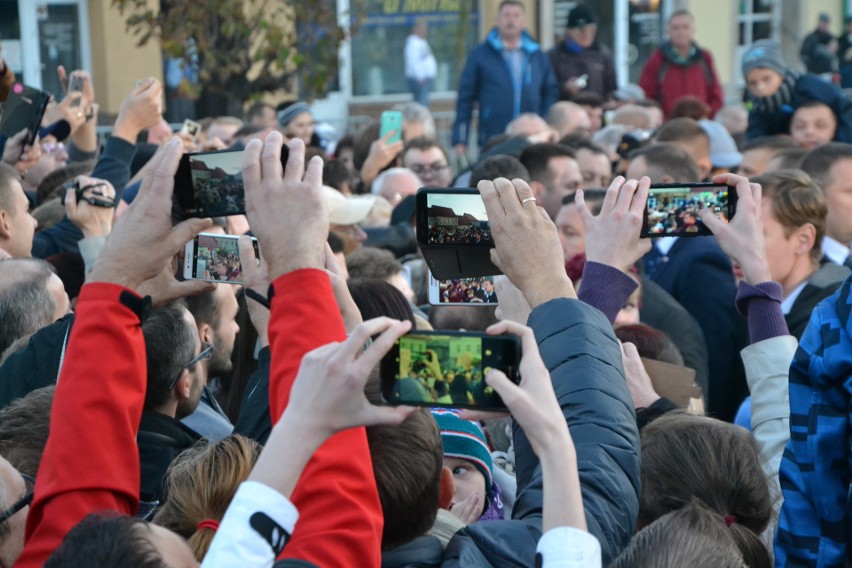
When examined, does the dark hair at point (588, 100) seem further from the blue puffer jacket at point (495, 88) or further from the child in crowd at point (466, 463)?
the child in crowd at point (466, 463)

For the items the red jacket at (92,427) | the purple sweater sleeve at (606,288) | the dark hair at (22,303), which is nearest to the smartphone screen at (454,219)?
the purple sweater sleeve at (606,288)

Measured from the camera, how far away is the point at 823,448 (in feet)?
7.66

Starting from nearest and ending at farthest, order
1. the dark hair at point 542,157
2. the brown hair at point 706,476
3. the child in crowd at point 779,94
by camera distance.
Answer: the brown hair at point 706,476 < the dark hair at point 542,157 < the child in crowd at point 779,94

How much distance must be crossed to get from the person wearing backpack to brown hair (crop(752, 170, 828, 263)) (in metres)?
8.28

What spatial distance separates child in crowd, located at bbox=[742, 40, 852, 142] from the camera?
8320mm

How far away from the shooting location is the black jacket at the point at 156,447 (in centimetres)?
292

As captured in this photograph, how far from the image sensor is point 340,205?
626 cm

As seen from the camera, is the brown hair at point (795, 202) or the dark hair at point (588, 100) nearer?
the brown hair at point (795, 202)

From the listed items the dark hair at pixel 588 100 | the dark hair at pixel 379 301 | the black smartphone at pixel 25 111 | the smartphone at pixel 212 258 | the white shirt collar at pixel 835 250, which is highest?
the black smartphone at pixel 25 111

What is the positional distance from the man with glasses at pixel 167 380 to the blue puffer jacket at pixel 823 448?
1.52 meters

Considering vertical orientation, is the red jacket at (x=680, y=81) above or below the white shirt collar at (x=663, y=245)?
above

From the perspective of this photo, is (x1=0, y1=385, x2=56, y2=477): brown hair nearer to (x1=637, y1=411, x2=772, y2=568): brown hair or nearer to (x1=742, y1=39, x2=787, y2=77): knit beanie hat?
(x1=637, y1=411, x2=772, y2=568): brown hair

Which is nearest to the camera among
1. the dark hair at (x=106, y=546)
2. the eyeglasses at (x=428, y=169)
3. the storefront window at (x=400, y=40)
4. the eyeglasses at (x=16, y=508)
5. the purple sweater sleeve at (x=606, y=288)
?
the dark hair at (x=106, y=546)

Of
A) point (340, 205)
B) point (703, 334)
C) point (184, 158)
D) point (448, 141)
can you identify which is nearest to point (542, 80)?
point (448, 141)
